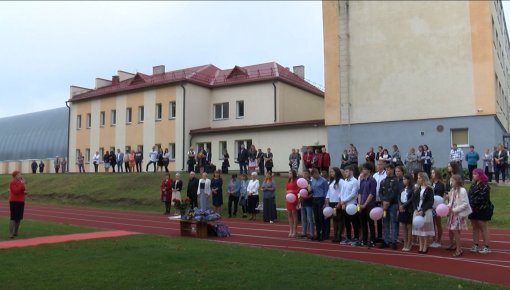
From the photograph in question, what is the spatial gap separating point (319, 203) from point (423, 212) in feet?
10.3

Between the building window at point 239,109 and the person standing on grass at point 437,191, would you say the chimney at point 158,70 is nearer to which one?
the building window at point 239,109

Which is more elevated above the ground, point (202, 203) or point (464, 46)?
A: point (464, 46)

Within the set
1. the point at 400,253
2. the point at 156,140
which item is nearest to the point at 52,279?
the point at 400,253

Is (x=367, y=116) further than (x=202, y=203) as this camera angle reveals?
Yes

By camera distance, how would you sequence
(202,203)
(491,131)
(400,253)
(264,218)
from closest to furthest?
(400,253) → (264,218) → (202,203) → (491,131)

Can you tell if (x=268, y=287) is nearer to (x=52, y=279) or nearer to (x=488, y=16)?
(x=52, y=279)

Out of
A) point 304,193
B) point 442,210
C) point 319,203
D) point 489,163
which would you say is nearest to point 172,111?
point 489,163

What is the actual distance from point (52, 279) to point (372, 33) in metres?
25.8

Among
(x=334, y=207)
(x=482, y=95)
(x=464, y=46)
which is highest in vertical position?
(x=464, y=46)

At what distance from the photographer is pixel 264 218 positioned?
19328 millimetres

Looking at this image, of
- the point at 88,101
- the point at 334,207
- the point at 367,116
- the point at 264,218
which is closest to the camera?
the point at 334,207

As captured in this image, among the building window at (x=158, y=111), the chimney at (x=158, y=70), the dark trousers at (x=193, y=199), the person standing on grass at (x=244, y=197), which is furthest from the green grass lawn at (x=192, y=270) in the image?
the chimney at (x=158, y=70)

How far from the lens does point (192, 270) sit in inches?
357

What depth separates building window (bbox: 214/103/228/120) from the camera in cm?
4194
